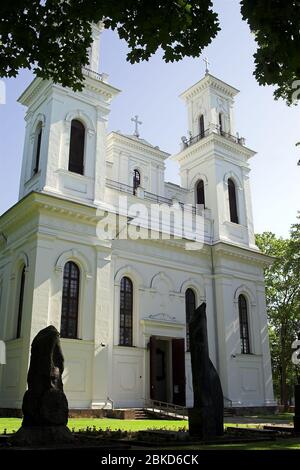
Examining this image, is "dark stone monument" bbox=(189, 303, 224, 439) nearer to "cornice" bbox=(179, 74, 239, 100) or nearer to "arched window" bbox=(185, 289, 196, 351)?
"arched window" bbox=(185, 289, 196, 351)

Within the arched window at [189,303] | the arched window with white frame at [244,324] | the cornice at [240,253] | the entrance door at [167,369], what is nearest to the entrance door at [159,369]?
the entrance door at [167,369]

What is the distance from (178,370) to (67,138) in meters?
13.0

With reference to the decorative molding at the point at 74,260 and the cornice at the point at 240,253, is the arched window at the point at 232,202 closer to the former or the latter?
the cornice at the point at 240,253

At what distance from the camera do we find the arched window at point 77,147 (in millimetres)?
24141

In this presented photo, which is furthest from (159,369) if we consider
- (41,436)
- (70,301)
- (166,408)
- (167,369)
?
(41,436)

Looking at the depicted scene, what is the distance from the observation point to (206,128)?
32.2 m

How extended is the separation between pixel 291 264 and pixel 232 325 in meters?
10.9

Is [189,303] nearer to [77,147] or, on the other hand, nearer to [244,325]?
[244,325]

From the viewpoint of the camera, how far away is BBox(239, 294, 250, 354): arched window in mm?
27992

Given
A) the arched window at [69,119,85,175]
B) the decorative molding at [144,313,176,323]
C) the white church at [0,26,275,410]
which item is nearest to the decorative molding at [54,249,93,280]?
the white church at [0,26,275,410]

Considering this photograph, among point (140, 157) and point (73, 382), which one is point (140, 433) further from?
point (140, 157)

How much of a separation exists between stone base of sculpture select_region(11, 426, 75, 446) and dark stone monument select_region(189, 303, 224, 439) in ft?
10.5

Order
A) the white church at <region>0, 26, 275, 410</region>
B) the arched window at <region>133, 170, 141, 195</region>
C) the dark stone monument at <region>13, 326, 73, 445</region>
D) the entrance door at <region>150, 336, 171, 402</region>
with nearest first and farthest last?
the dark stone monument at <region>13, 326, 73, 445</region>
the white church at <region>0, 26, 275, 410</region>
the entrance door at <region>150, 336, 171, 402</region>
the arched window at <region>133, 170, 141, 195</region>

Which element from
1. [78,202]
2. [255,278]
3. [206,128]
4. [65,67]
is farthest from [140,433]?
[206,128]
